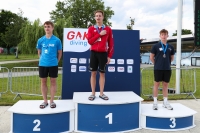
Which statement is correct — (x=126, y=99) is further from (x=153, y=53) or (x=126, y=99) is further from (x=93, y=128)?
(x=153, y=53)

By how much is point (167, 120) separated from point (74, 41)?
9.57ft

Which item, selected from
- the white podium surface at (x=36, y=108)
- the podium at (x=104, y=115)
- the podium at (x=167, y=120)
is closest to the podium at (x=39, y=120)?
the white podium surface at (x=36, y=108)

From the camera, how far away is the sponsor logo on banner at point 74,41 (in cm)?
538

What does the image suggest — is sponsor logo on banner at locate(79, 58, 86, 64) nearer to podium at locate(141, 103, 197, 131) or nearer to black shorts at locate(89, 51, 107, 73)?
black shorts at locate(89, 51, 107, 73)

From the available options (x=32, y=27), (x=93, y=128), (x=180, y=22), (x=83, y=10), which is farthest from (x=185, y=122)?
(x=83, y=10)

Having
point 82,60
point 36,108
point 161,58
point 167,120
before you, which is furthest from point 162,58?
point 36,108

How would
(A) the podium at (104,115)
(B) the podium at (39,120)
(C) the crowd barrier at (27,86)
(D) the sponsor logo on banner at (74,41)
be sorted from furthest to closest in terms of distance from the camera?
(C) the crowd barrier at (27,86)
(D) the sponsor logo on banner at (74,41)
(A) the podium at (104,115)
(B) the podium at (39,120)

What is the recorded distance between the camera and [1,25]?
5281 cm

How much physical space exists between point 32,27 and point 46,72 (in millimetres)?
17924

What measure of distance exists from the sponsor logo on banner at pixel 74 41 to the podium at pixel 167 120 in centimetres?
228

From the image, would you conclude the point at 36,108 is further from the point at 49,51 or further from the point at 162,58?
the point at 162,58

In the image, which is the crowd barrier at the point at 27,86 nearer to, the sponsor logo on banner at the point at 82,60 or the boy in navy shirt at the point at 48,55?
the sponsor logo on banner at the point at 82,60

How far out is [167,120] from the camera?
3.96m

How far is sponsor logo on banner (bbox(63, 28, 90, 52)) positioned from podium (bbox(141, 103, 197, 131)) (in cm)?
228
